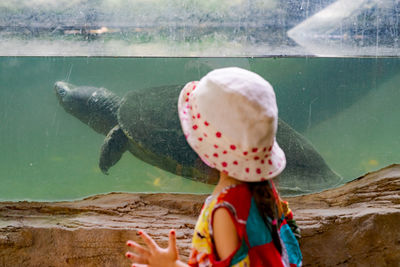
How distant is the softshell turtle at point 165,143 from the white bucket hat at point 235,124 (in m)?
1.57

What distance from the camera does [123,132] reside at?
10.00 feet

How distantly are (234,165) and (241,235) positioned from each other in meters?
0.17

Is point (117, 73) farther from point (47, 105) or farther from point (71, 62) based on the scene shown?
point (47, 105)

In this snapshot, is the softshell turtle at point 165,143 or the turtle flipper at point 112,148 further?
the turtle flipper at point 112,148

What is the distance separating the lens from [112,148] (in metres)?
3.07

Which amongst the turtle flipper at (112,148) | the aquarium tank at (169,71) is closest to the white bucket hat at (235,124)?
the aquarium tank at (169,71)

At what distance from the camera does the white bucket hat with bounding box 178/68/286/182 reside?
0.83 metres

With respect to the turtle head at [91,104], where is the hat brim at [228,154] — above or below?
above

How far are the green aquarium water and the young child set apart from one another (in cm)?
166

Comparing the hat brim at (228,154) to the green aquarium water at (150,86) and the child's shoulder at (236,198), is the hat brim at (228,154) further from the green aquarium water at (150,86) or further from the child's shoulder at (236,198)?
the green aquarium water at (150,86)

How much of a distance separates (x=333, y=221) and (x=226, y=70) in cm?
123

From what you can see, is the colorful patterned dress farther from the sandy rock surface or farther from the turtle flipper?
the turtle flipper

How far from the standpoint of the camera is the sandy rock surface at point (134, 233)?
67.7 inches

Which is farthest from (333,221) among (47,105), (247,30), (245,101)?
(47,105)
